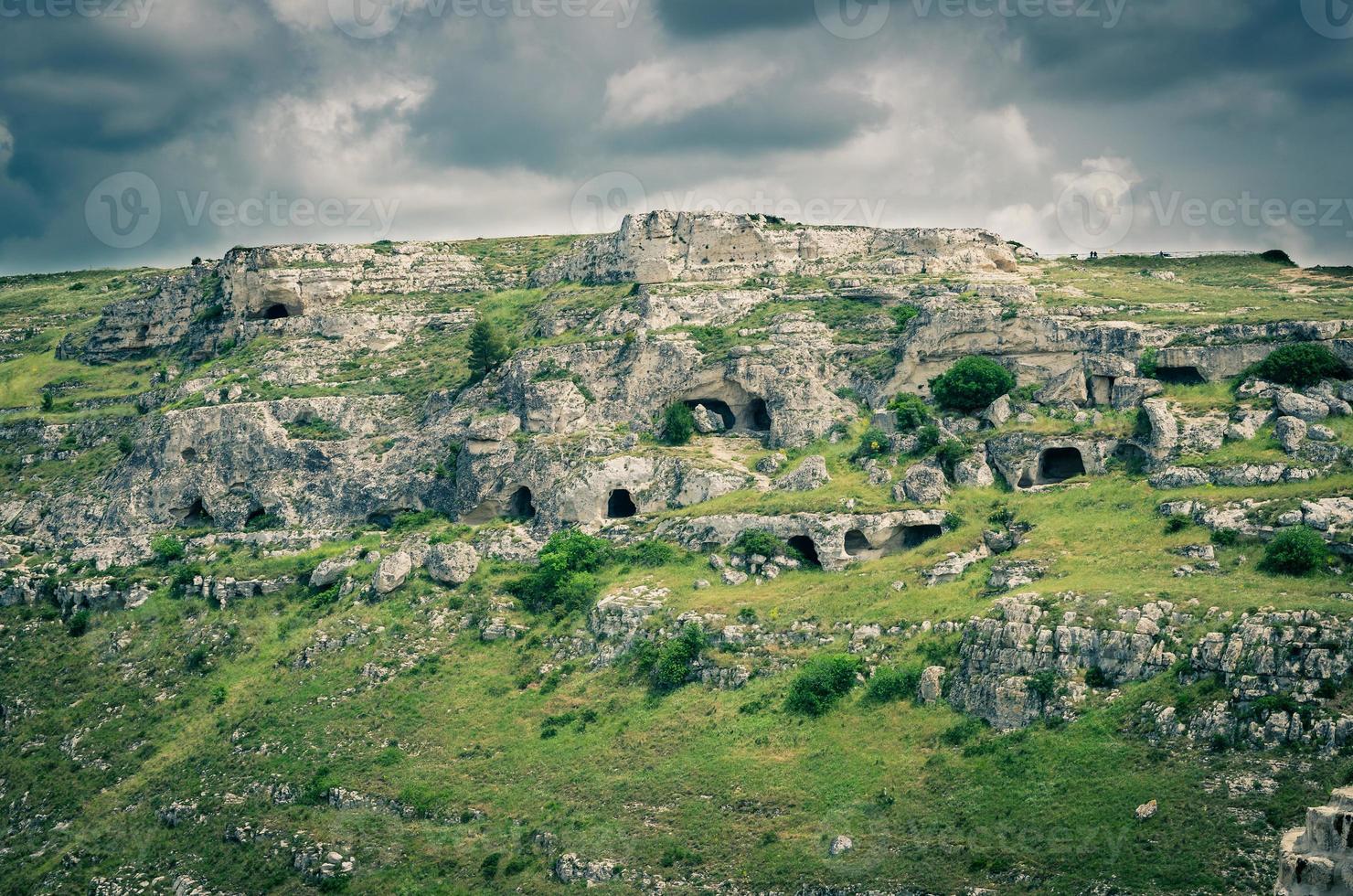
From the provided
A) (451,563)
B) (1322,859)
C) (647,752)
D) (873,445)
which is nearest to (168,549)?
(451,563)

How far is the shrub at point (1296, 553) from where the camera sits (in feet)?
167

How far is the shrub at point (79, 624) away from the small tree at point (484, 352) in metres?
27.7

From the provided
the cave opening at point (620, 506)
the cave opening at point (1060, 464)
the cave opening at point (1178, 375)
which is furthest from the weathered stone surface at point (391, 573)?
the cave opening at point (1178, 375)

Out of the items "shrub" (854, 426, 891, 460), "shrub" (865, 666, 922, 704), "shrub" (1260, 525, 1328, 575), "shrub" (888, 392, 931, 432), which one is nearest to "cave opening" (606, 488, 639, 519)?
"shrub" (854, 426, 891, 460)

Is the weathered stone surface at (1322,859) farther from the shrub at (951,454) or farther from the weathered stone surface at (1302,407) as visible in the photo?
the shrub at (951,454)

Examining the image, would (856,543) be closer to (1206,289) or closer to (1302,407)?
(1302,407)

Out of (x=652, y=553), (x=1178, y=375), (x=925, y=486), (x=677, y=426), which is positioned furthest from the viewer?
(x=677, y=426)

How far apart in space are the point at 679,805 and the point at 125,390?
216 ft

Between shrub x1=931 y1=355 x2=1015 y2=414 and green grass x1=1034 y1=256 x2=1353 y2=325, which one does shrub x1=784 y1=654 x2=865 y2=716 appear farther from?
green grass x1=1034 y1=256 x2=1353 y2=325

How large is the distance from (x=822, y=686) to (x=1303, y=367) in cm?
3166

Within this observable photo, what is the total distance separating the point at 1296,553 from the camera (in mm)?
51031

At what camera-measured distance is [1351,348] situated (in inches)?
2579

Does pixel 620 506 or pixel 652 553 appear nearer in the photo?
pixel 652 553

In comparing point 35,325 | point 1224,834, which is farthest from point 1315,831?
point 35,325
